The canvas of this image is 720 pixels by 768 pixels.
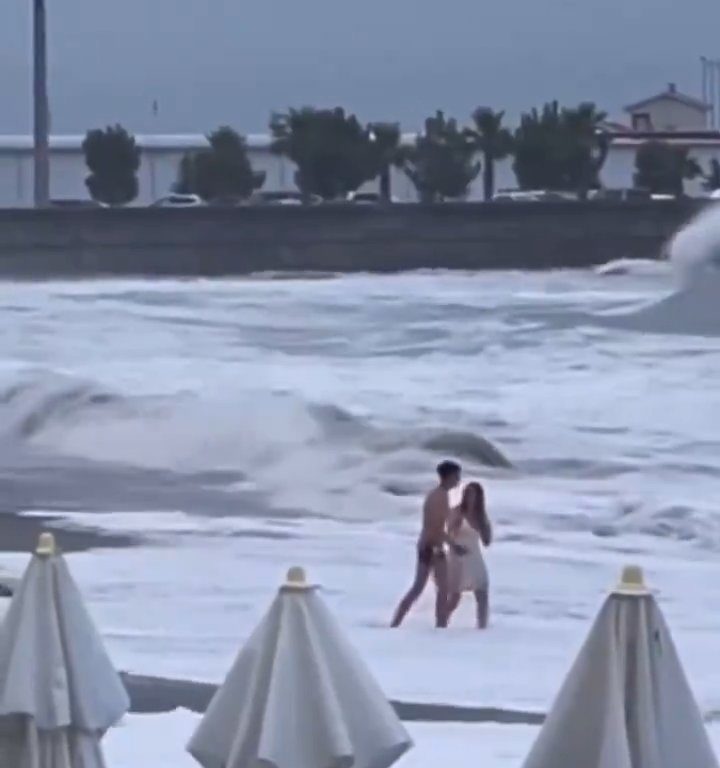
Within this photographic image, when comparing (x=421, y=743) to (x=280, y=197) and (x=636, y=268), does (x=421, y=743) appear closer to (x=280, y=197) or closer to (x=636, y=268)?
(x=636, y=268)

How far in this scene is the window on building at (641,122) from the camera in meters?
97.5

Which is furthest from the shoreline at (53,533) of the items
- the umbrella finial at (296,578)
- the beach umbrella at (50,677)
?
the umbrella finial at (296,578)

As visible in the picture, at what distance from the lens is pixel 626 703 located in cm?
492

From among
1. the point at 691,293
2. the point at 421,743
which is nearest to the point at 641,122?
the point at 691,293

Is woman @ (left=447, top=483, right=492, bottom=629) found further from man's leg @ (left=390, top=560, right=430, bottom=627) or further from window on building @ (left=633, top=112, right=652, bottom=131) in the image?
window on building @ (left=633, top=112, right=652, bottom=131)

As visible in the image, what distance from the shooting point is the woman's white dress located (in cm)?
1205

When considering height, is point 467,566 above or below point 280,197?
below

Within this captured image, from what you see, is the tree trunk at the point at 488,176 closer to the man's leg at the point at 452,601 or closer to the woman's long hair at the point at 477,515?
the woman's long hair at the point at 477,515

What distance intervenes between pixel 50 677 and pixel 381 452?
17968 millimetres

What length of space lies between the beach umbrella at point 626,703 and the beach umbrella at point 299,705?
58cm

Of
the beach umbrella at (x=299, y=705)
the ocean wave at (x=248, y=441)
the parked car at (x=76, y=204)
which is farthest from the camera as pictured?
the parked car at (x=76, y=204)

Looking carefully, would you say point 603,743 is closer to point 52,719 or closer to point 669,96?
point 52,719

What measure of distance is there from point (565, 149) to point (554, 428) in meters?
37.1

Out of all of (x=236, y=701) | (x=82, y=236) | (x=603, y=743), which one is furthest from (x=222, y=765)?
(x=82, y=236)
